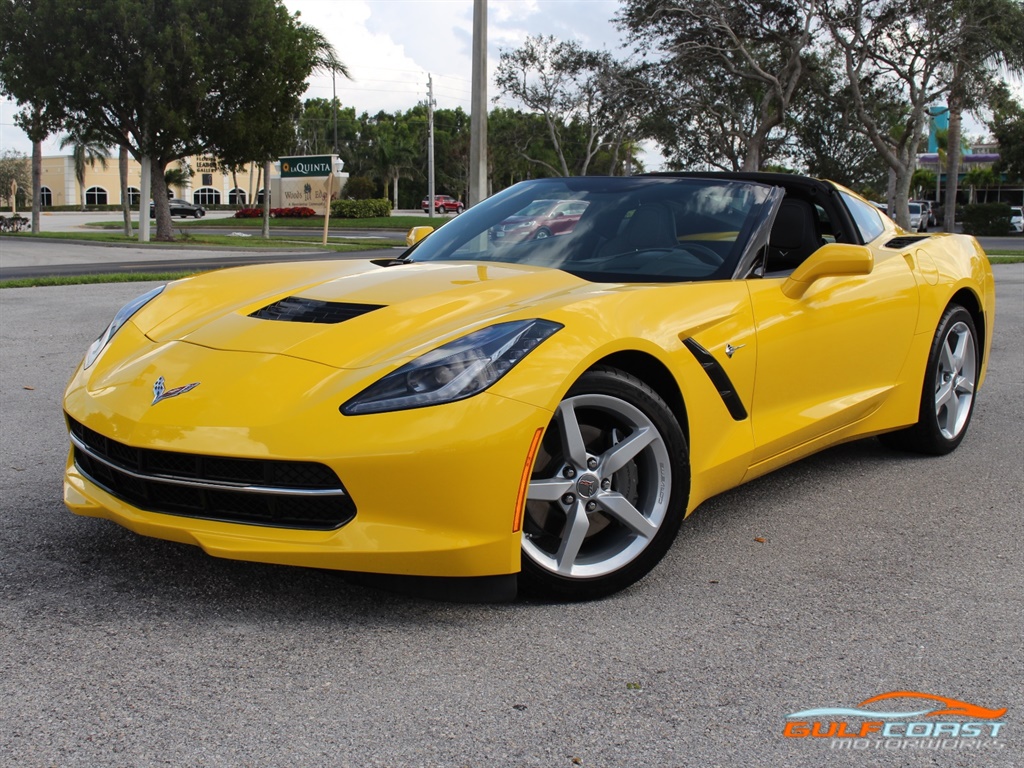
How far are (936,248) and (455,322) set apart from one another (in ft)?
9.30

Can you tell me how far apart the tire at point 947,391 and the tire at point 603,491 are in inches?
79.3

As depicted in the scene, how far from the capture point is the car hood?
2930 millimetres

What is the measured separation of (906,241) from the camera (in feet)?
15.7

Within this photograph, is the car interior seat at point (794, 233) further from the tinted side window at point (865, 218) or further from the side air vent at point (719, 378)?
the side air vent at point (719, 378)

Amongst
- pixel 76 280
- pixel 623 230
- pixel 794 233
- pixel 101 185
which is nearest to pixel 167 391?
pixel 623 230

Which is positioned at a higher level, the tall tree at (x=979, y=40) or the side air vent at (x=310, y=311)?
the tall tree at (x=979, y=40)

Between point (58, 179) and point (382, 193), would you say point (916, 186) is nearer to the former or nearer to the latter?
point (382, 193)

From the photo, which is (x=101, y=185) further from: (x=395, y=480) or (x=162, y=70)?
(x=395, y=480)

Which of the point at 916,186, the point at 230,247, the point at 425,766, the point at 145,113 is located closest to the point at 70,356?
the point at 425,766

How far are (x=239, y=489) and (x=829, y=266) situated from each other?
2.16m

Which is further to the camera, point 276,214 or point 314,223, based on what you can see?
point 276,214

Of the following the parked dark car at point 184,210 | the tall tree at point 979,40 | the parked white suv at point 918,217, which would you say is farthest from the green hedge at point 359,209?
the tall tree at point 979,40

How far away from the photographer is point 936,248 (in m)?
4.83

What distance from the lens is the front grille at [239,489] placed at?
104 inches
